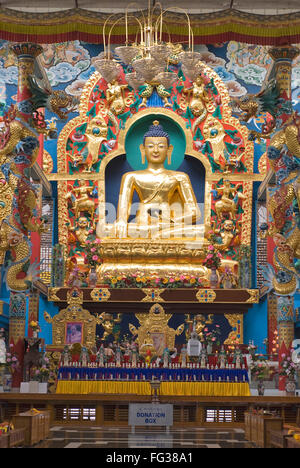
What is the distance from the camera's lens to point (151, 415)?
12906 mm

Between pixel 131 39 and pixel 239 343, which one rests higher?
pixel 131 39

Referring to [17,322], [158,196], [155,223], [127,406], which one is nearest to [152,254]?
[155,223]

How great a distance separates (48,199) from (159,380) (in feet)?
25.7

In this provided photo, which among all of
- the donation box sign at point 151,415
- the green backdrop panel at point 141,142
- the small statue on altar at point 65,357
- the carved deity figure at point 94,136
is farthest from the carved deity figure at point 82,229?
the donation box sign at point 151,415

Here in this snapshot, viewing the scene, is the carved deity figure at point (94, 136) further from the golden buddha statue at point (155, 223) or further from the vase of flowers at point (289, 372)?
the vase of flowers at point (289, 372)

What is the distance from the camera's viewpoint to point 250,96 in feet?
54.7

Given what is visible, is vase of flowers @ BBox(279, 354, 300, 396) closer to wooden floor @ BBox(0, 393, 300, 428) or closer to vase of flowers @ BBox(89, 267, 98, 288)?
wooden floor @ BBox(0, 393, 300, 428)

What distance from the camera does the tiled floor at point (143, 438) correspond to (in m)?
10.5

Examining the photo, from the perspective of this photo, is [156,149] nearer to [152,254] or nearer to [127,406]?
[152,254]

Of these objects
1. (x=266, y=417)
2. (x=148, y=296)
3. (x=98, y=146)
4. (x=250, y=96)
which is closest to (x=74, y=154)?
(x=98, y=146)

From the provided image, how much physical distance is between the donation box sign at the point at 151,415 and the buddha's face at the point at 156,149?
9.37 meters

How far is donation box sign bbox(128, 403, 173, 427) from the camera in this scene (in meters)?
12.9
